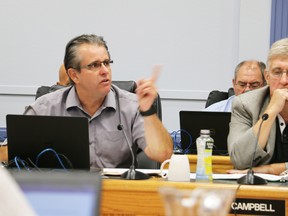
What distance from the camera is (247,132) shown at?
2693 millimetres

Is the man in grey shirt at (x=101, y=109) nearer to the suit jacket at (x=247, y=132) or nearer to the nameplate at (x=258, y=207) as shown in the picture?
the suit jacket at (x=247, y=132)

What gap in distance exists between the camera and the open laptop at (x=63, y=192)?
0.76 m

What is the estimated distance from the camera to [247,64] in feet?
13.9

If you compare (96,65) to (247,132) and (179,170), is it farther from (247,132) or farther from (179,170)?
(179,170)

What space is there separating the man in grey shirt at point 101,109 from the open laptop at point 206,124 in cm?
34

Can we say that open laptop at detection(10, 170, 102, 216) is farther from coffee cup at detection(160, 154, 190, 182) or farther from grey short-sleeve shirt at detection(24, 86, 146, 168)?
grey short-sleeve shirt at detection(24, 86, 146, 168)

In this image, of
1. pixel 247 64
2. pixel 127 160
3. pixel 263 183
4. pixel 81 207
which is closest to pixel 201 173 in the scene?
pixel 263 183

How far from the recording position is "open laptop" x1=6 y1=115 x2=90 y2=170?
7.89 feet

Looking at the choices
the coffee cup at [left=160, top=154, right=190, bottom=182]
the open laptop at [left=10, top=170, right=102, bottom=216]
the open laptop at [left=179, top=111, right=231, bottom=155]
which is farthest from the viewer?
the open laptop at [left=179, top=111, right=231, bottom=155]

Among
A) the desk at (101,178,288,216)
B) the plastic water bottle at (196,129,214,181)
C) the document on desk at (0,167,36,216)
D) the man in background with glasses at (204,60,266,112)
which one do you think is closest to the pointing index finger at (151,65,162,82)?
the plastic water bottle at (196,129,214,181)

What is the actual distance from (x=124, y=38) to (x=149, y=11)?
322 millimetres

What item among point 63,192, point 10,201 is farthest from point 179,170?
point 10,201

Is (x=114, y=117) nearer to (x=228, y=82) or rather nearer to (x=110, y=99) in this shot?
(x=110, y=99)

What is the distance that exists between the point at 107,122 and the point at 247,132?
0.68 metres
